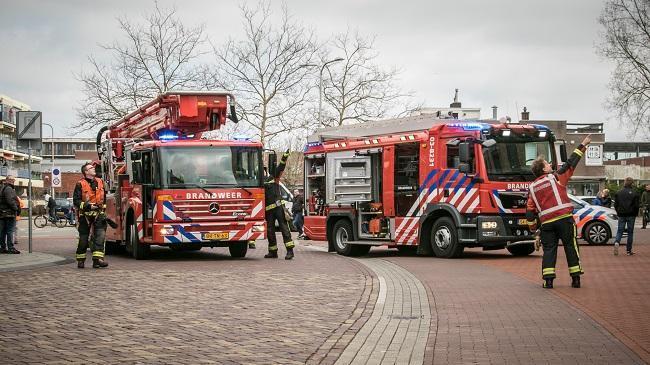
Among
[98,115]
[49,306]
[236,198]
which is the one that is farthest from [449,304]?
[98,115]

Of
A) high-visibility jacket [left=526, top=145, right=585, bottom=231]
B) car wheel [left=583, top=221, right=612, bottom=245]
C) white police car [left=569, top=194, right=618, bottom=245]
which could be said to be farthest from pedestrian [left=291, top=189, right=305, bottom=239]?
high-visibility jacket [left=526, top=145, right=585, bottom=231]

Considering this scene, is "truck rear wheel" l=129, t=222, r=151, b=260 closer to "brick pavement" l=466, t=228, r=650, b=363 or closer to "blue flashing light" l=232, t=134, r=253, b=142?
"blue flashing light" l=232, t=134, r=253, b=142

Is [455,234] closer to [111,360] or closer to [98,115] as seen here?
[111,360]

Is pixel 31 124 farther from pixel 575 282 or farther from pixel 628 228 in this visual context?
pixel 628 228

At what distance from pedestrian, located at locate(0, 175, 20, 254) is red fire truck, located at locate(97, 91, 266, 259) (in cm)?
270

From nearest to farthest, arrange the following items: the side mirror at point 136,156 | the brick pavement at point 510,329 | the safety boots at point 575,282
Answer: the brick pavement at point 510,329, the safety boots at point 575,282, the side mirror at point 136,156

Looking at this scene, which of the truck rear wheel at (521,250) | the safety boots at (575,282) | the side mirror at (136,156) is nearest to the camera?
the safety boots at (575,282)

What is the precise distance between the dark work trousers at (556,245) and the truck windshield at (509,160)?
608 cm

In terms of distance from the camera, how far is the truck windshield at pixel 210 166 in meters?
18.9

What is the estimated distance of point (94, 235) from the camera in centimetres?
1655

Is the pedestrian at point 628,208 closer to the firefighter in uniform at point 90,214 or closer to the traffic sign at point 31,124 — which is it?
the firefighter in uniform at point 90,214

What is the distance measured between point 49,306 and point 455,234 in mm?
10629

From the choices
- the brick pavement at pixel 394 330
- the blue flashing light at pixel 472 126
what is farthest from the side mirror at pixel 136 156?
the brick pavement at pixel 394 330

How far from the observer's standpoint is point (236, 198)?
19141mm
